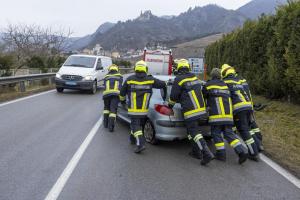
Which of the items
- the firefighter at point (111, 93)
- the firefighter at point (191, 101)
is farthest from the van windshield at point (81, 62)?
the firefighter at point (191, 101)

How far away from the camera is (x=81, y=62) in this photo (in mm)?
18812

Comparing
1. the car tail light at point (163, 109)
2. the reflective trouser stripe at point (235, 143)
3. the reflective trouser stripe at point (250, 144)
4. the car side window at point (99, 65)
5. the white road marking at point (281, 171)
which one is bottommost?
the white road marking at point (281, 171)

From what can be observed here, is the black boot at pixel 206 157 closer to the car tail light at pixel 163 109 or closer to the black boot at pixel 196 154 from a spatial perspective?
the black boot at pixel 196 154

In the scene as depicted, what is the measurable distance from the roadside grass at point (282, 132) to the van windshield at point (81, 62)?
9.28 m

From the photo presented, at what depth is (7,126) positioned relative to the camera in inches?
358

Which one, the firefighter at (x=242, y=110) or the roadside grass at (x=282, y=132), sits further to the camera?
the firefighter at (x=242, y=110)

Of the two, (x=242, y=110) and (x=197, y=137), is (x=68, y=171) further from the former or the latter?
(x=242, y=110)

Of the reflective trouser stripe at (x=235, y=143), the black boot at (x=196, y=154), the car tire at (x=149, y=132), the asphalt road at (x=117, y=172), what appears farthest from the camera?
the car tire at (x=149, y=132)

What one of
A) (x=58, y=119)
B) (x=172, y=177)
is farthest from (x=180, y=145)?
(x=58, y=119)

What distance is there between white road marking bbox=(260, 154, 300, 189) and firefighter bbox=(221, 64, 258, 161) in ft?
0.86

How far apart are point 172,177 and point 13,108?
815 cm

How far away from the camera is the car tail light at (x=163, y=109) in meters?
7.16

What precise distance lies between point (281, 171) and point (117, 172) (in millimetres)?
2781

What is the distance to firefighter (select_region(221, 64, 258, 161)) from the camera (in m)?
6.82
